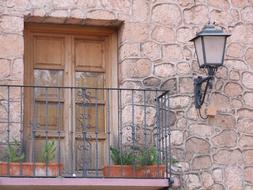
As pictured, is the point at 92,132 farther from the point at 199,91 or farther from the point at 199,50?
the point at 199,50

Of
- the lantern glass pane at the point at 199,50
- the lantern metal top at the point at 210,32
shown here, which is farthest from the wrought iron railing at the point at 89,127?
the lantern metal top at the point at 210,32

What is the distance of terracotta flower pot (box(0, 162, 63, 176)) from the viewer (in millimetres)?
7344

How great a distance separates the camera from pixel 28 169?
7.41 m

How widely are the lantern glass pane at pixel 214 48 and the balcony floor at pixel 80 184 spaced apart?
4.26 feet

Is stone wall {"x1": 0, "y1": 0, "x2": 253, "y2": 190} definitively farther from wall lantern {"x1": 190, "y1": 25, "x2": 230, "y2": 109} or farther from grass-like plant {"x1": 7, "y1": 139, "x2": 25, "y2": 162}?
grass-like plant {"x1": 7, "y1": 139, "x2": 25, "y2": 162}

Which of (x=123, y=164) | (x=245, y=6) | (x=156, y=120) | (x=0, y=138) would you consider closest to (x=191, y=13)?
(x=245, y=6)

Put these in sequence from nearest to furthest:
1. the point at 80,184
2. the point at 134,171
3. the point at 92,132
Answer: the point at 80,184 < the point at 134,171 < the point at 92,132

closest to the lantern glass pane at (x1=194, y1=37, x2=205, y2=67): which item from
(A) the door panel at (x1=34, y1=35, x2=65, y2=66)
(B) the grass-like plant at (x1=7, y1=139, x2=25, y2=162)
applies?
(A) the door panel at (x1=34, y1=35, x2=65, y2=66)

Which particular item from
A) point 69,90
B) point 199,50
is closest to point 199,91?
point 199,50

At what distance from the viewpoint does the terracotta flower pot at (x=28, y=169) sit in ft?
24.1

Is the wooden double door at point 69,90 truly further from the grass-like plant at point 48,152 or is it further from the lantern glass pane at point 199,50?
the lantern glass pane at point 199,50

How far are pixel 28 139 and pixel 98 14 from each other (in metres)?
1.46

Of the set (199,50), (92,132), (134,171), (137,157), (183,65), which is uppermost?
(199,50)

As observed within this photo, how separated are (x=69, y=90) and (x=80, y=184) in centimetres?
128
